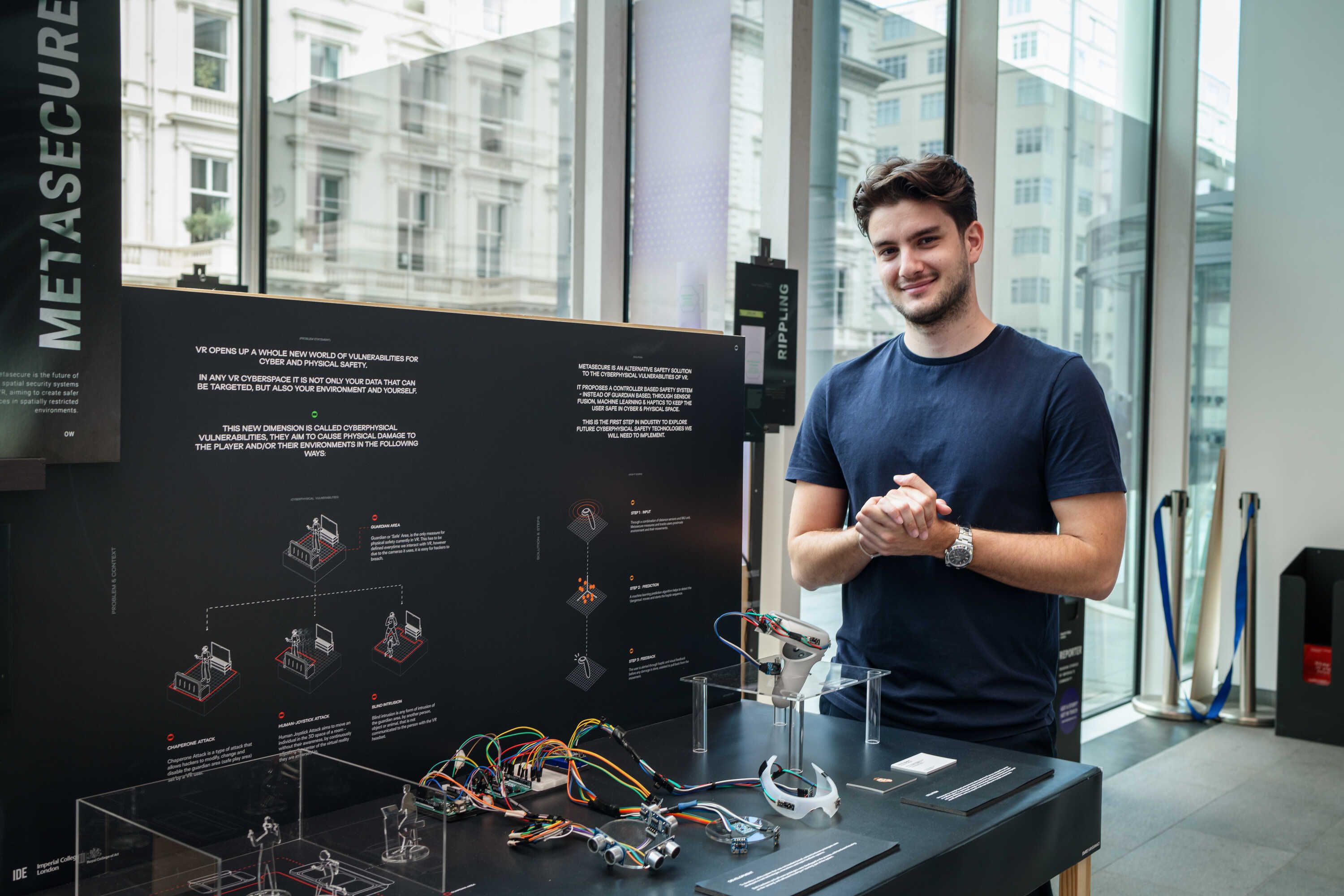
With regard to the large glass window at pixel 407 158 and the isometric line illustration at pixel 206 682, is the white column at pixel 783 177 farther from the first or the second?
the isometric line illustration at pixel 206 682

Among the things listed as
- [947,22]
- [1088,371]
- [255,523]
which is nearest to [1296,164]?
[947,22]

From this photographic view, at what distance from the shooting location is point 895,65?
3.56m

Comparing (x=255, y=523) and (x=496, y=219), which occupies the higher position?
(x=496, y=219)

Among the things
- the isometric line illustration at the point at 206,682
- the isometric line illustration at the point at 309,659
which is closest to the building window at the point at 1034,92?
the isometric line illustration at the point at 309,659

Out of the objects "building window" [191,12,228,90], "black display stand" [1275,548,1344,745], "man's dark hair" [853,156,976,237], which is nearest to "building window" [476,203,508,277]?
"building window" [191,12,228,90]

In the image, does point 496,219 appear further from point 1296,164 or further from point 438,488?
point 1296,164

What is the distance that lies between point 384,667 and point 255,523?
27cm

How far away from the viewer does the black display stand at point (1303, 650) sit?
4.43 meters

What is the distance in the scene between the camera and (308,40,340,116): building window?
3.59 m

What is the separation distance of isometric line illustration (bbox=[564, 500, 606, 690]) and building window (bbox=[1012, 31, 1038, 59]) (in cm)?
330

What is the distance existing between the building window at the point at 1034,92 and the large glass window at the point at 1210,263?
1.17 metres

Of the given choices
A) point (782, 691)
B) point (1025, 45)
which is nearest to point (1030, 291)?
point (1025, 45)

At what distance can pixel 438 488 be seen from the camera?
4.77ft

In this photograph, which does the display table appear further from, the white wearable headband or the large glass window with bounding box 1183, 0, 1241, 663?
the large glass window with bounding box 1183, 0, 1241, 663
